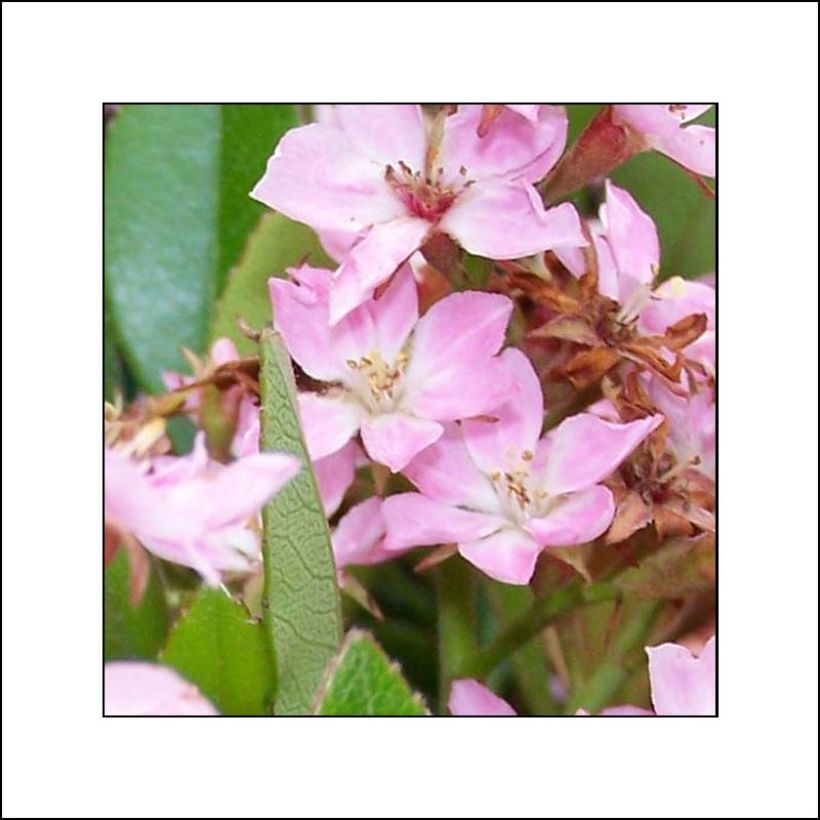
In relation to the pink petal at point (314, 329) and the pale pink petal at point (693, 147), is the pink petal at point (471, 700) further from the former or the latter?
the pale pink petal at point (693, 147)

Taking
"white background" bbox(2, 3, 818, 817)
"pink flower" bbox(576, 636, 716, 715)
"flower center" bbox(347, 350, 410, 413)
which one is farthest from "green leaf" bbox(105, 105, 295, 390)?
"pink flower" bbox(576, 636, 716, 715)

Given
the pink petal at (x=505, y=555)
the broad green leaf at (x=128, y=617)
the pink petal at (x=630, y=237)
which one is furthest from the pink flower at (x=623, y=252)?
the broad green leaf at (x=128, y=617)

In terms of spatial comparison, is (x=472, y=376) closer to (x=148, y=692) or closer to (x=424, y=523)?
(x=424, y=523)

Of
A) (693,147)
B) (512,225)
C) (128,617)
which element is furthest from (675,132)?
(128,617)

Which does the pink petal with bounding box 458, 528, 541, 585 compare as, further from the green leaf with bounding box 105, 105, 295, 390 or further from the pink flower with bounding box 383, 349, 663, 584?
the green leaf with bounding box 105, 105, 295, 390

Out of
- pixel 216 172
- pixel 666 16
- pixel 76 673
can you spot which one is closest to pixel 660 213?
pixel 666 16

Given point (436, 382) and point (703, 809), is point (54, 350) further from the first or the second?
point (703, 809)

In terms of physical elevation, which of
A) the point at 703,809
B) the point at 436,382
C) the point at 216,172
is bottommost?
the point at 703,809
